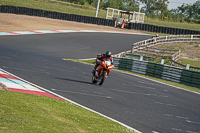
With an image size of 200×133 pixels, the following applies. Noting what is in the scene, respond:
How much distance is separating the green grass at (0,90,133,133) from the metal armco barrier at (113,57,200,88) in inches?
517

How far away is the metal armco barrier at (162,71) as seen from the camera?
2078 centimetres

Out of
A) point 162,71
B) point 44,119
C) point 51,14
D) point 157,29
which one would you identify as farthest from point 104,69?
point 157,29

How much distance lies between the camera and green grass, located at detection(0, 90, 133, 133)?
6.06 meters

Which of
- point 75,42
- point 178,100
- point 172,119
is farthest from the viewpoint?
→ point 75,42

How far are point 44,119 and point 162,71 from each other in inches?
669

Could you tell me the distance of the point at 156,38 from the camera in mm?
41562

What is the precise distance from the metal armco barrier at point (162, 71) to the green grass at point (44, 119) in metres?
13.1

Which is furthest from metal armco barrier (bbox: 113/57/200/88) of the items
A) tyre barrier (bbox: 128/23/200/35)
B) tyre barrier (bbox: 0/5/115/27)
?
tyre barrier (bbox: 128/23/200/35)

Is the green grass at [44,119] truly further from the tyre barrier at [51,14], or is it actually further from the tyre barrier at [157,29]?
the tyre barrier at [157,29]

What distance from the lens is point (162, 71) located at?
23000mm

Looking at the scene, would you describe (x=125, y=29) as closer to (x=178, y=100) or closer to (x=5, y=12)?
(x=5, y=12)

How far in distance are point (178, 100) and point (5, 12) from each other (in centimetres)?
4087

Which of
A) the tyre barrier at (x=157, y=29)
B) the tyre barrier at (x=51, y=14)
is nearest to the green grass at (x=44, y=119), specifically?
the tyre barrier at (x=51, y=14)

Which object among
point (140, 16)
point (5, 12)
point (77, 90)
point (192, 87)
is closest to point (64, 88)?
point (77, 90)
